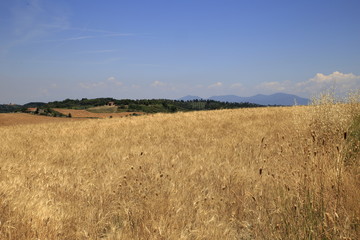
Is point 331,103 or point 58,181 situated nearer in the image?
point 58,181

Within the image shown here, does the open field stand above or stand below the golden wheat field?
above

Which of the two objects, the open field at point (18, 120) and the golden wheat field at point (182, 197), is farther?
the open field at point (18, 120)

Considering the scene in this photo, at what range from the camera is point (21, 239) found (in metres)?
2.55

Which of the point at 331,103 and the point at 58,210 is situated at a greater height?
the point at 331,103

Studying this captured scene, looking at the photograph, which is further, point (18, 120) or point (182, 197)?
point (18, 120)

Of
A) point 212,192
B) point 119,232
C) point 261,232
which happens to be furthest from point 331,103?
point 119,232

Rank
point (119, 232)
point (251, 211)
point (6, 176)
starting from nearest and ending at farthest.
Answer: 1. point (119, 232)
2. point (251, 211)
3. point (6, 176)

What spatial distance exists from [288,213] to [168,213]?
4.84 ft

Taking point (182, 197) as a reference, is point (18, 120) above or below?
above

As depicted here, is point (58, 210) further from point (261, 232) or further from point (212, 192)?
point (261, 232)

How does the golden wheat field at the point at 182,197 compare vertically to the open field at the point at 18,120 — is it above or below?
below

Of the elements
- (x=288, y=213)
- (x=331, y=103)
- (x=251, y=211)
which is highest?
(x=331, y=103)

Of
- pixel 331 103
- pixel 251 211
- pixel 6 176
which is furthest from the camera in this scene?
pixel 331 103

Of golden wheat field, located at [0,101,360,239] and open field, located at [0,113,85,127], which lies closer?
golden wheat field, located at [0,101,360,239]
